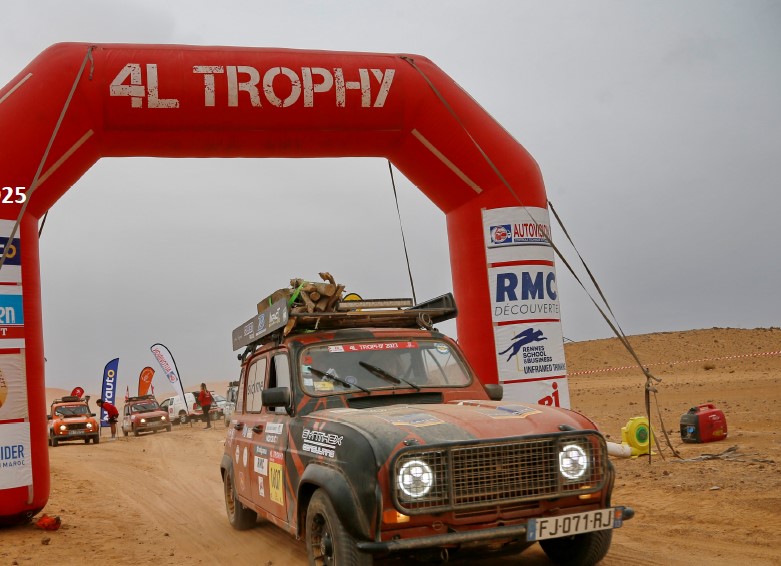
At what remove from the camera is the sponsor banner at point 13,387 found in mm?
8367

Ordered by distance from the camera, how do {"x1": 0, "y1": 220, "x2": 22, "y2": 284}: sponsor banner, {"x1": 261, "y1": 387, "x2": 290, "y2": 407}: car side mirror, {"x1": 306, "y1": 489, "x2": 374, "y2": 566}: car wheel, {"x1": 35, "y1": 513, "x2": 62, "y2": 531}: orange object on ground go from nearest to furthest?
{"x1": 306, "y1": 489, "x2": 374, "y2": 566}: car wheel
{"x1": 261, "y1": 387, "x2": 290, "y2": 407}: car side mirror
{"x1": 0, "y1": 220, "x2": 22, "y2": 284}: sponsor banner
{"x1": 35, "y1": 513, "x2": 62, "y2": 531}: orange object on ground

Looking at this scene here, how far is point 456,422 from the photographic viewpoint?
5027 millimetres

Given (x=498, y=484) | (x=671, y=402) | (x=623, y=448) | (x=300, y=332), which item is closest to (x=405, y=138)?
(x=300, y=332)

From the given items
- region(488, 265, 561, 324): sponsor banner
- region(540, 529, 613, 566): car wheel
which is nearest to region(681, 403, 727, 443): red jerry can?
region(488, 265, 561, 324): sponsor banner

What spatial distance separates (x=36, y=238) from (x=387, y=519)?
252 inches

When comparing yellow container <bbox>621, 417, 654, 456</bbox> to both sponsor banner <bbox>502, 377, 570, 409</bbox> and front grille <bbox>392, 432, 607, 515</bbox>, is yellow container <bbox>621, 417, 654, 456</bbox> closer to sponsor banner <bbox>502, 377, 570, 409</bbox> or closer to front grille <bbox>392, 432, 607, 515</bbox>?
sponsor banner <bbox>502, 377, 570, 409</bbox>

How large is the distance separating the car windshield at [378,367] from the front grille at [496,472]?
1.69 m

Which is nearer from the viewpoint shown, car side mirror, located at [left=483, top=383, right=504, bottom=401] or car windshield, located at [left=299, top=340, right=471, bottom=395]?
car windshield, located at [left=299, top=340, right=471, bottom=395]

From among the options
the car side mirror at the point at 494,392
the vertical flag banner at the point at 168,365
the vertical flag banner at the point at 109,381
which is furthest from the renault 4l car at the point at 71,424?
the car side mirror at the point at 494,392

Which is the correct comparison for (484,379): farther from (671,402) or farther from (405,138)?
(671,402)

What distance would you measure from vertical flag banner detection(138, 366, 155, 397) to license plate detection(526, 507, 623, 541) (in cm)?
3417

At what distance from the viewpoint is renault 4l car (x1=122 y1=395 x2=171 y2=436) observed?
97.6ft

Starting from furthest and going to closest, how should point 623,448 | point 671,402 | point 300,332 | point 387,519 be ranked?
point 671,402 → point 623,448 → point 300,332 → point 387,519

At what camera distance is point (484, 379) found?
33.3 feet
